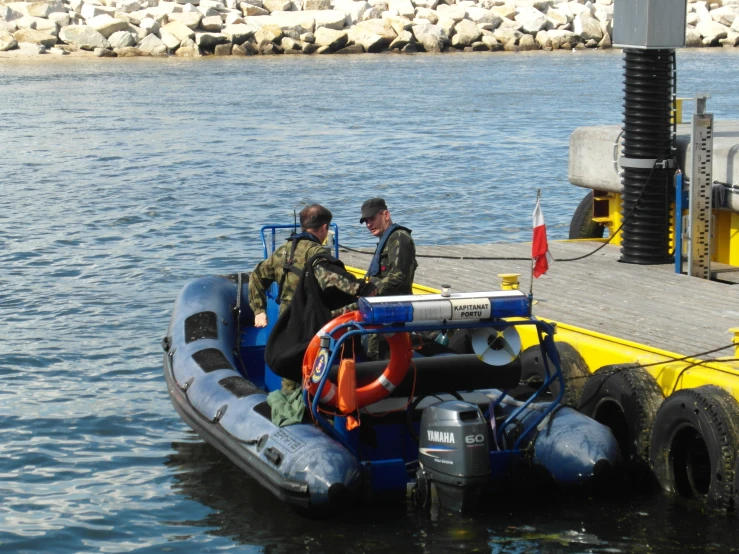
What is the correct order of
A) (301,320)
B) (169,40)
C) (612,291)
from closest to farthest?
(301,320) < (612,291) < (169,40)

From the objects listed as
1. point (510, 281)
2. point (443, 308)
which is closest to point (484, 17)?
point (510, 281)

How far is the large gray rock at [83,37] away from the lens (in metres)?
57.3

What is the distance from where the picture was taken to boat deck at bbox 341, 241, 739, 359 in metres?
9.36

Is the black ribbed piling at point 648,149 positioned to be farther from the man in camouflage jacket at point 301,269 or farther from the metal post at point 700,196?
the man in camouflage jacket at point 301,269

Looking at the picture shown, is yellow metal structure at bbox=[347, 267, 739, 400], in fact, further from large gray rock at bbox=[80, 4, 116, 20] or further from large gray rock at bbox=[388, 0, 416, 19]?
large gray rock at bbox=[388, 0, 416, 19]

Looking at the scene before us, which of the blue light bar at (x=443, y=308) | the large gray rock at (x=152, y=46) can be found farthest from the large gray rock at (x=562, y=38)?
the blue light bar at (x=443, y=308)

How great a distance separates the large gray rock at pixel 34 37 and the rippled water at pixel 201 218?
327cm

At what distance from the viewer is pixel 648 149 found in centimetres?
1184

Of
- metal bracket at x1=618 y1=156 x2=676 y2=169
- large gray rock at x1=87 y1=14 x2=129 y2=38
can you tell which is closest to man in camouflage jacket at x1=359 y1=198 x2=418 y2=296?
metal bracket at x1=618 y1=156 x2=676 y2=169

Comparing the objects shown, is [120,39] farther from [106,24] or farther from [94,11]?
[94,11]

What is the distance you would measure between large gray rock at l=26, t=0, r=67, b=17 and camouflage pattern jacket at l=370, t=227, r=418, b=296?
53201 mm

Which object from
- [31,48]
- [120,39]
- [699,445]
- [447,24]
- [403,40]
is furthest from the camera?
[447,24]

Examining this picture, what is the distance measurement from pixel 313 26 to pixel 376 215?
5340 centimetres

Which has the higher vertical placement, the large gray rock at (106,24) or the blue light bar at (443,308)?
the large gray rock at (106,24)
